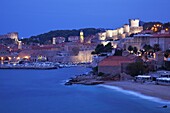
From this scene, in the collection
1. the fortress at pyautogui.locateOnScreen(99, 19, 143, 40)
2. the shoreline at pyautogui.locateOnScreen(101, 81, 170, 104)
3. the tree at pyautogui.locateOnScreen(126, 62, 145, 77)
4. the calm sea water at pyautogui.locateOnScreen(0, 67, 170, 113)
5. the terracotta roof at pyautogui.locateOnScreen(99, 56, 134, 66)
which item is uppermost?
the fortress at pyautogui.locateOnScreen(99, 19, 143, 40)

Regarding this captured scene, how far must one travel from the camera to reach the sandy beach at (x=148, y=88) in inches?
625

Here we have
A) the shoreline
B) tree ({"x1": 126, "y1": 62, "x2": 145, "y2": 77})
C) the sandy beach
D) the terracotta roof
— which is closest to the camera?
the shoreline

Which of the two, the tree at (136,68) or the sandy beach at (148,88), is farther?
the tree at (136,68)

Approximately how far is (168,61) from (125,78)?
11.2 ft

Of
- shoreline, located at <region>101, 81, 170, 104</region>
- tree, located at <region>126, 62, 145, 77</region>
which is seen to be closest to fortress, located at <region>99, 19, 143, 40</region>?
tree, located at <region>126, 62, 145, 77</region>

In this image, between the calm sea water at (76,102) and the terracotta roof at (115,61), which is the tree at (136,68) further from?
the calm sea water at (76,102)

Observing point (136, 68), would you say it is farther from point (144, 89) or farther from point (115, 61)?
point (144, 89)

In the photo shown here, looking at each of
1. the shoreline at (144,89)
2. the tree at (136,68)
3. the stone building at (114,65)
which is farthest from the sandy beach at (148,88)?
the stone building at (114,65)

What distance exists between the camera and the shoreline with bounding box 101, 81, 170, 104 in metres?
15.6

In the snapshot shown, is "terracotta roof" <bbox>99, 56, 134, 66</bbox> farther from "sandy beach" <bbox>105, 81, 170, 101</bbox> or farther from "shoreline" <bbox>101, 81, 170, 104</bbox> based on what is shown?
"sandy beach" <bbox>105, 81, 170, 101</bbox>

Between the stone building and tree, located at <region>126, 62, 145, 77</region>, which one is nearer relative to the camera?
tree, located at <region>126, 62, 145, 77</region>

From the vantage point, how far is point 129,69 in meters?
22.1

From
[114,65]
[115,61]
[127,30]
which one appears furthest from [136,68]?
[127,30]

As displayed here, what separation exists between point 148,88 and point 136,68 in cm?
418
